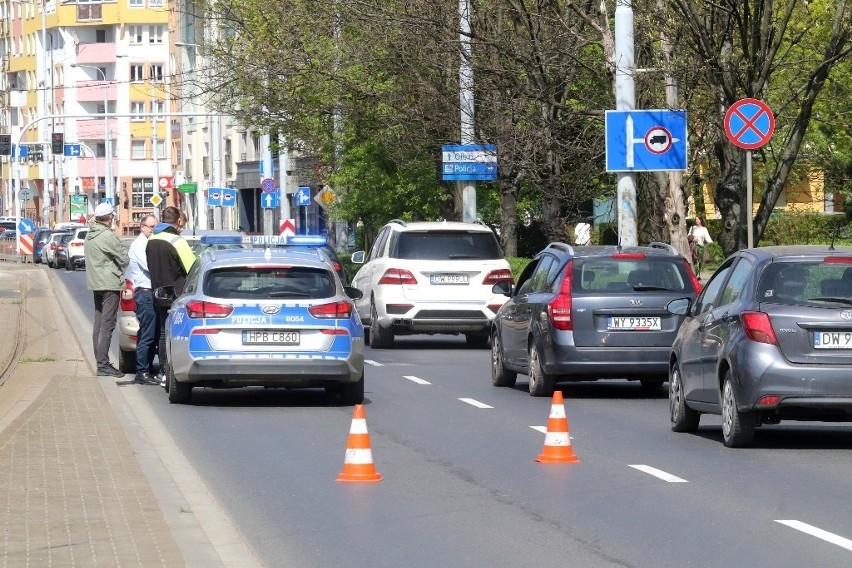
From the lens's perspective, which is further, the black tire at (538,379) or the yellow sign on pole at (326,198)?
the yellow sign on pole at (326,198)

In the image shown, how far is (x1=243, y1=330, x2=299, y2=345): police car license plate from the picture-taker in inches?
686

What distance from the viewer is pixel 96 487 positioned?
11.2m

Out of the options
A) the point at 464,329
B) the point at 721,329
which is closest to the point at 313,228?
the point at 464,329

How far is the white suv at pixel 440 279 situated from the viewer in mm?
26781

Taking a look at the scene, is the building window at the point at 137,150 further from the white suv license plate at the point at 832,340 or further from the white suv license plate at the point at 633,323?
the white suv license plate at the point at 832,340

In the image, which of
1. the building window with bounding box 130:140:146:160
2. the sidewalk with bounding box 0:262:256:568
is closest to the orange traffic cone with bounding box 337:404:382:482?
the sidewalk with bounding box 0:262:256:568

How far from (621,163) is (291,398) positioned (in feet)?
31.5

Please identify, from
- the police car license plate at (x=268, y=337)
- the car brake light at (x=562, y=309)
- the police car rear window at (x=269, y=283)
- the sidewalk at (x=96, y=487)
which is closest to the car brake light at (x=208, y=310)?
the police car rear window at (x=269, y=283)

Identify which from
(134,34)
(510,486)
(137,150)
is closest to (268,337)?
(510,486)

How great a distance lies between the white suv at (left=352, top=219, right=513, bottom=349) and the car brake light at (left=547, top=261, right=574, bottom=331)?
8129 mm

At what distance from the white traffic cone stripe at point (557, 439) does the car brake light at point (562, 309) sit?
518cm

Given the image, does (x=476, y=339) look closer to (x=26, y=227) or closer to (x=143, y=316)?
(x=143, y=316)

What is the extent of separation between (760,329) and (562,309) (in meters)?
4.97

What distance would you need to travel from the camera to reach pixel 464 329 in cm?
2689
